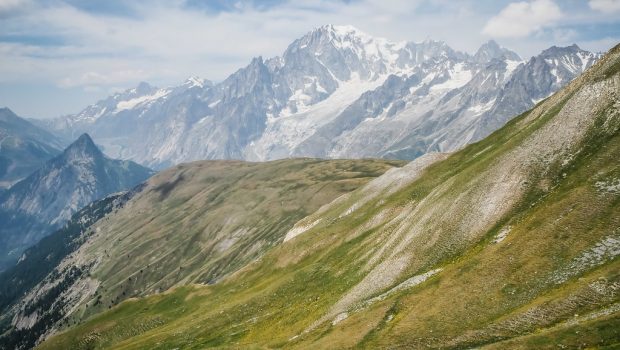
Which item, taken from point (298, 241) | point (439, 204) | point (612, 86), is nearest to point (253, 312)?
point (298, 241)

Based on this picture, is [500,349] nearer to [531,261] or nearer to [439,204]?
[531,261]

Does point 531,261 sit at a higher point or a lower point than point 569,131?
lower

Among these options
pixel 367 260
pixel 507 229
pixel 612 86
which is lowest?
pixel 367 260

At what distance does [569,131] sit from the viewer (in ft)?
249

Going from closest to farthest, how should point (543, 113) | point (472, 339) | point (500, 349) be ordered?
point (500, 349) < point (472, 339) < point (543, 113)

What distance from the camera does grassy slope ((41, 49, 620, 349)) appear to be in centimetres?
4634

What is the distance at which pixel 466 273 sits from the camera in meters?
59.2

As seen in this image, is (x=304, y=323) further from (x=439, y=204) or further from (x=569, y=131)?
(x=569, y=131)

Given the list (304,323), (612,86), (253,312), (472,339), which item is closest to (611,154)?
(612,86)

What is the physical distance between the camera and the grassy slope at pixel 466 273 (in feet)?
152

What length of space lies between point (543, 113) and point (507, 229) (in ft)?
134

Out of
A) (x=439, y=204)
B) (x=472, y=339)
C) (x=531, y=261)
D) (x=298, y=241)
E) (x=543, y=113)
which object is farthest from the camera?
(x=298, y=241)

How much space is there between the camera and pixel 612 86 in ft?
249

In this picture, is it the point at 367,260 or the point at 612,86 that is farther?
the point at 367,260
